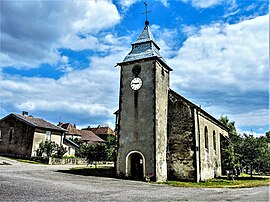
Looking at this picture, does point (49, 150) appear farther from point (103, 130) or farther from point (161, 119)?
point (103, 130)

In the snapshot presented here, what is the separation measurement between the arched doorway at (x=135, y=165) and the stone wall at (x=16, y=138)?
69.1 feet

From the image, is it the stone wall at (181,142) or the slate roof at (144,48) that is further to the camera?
the slate roof at (144,48)

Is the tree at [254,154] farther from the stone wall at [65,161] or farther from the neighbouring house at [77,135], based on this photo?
the neighbouring house at [77,135]

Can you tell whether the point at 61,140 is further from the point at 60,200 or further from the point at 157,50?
the point at 60,200

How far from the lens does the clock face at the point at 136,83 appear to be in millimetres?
22612

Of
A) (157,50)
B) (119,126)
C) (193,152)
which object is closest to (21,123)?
(119,126)

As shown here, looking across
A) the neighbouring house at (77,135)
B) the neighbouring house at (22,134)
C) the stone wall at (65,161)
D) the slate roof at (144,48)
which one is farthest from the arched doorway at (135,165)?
the neighbouring house at (77,135)

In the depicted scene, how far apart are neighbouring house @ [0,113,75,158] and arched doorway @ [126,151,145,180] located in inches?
821

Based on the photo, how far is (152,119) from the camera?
21.0 meters

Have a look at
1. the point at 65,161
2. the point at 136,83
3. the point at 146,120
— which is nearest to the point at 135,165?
the point at 146,120

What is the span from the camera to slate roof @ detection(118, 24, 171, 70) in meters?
23.2

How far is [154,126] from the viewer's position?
2077 cm

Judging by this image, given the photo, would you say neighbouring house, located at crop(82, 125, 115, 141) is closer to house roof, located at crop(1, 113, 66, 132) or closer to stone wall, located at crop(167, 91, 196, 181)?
house roof, located at crop(1, 113, 66, 132)

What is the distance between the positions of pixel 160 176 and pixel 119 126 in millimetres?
5716
